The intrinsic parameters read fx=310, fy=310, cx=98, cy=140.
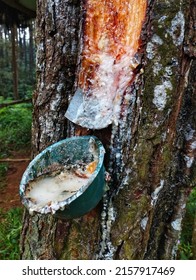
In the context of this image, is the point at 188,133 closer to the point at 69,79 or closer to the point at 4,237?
the point at 69,79

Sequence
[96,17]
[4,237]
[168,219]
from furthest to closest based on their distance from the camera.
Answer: [4,237] < [168,219] < [96,17]

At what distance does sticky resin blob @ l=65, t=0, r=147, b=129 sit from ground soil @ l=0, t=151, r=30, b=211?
2.56 metres

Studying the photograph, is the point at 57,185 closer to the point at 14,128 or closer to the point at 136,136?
the point at 136,136

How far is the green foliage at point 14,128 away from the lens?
5.29 m

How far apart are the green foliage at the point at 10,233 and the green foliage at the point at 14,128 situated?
1800 mm

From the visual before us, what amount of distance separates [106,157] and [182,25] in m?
0.56

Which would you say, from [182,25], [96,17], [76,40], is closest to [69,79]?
[76,40]

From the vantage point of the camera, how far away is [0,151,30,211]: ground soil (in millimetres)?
3551

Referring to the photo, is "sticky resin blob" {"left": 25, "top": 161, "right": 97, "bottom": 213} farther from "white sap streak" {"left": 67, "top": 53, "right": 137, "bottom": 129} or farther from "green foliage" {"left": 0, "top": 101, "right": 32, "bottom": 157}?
"green foliage" {"left": 0, "top": 101, "right": 32, "bottom": 157}

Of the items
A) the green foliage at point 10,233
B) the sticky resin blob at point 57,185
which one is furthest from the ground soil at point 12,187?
the sticky resin blob at point 57,185

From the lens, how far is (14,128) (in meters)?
6.06

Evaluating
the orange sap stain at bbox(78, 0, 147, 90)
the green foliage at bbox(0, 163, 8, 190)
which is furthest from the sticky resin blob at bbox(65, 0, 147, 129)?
the green foliage at bbox(0, 163, 8, 190)

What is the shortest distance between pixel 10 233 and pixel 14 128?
11.5 feet

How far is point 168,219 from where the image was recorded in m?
1.39
